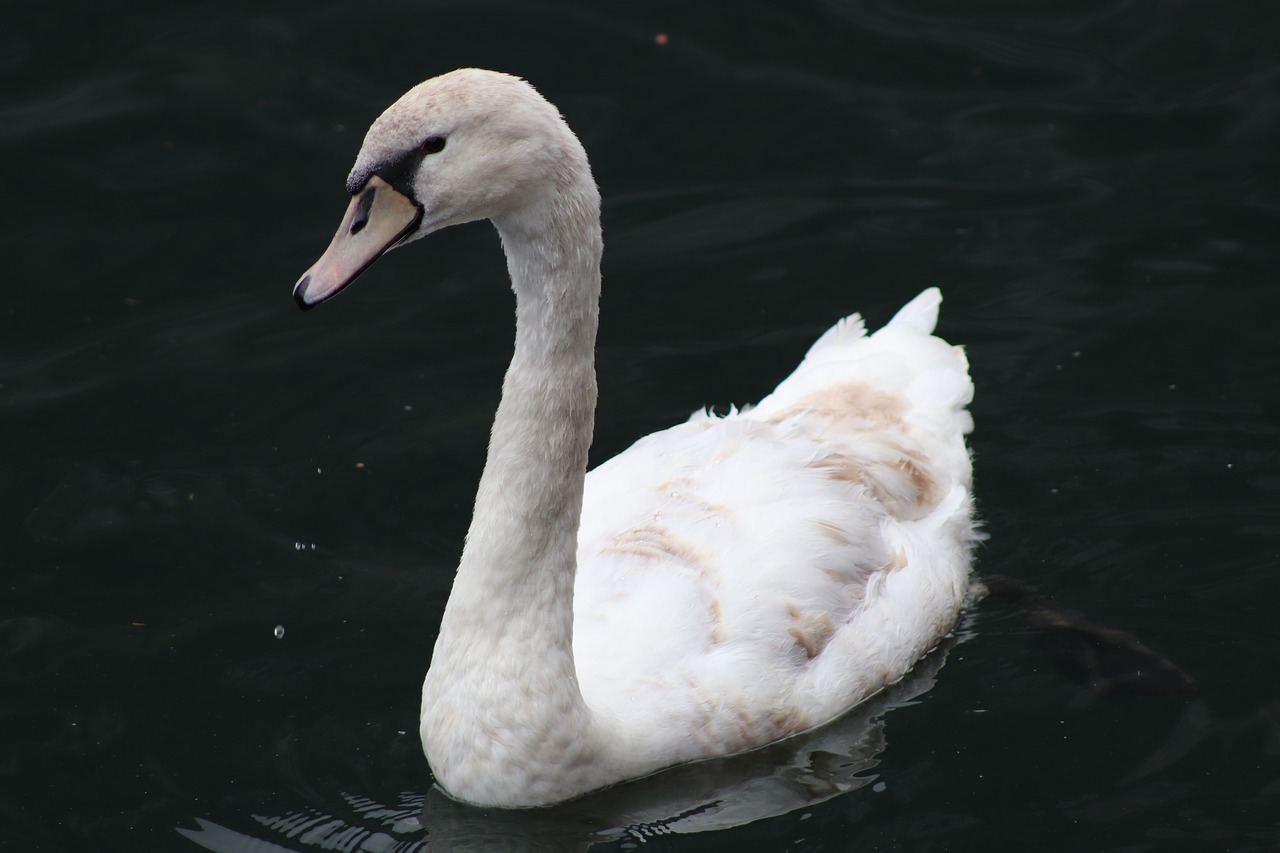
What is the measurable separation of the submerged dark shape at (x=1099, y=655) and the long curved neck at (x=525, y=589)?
2.20m

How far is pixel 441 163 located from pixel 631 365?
12.6 feet

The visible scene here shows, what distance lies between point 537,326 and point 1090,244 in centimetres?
510

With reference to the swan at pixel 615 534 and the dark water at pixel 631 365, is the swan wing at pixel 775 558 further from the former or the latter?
the dark water at pixel 631 365

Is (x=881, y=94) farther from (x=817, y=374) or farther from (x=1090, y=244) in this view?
(x=817, y=374)

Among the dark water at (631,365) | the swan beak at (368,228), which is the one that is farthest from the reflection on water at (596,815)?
the swan beak at (368,228)

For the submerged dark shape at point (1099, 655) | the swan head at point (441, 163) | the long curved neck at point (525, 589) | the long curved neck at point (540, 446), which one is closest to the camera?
the swan head at point (441, 163)

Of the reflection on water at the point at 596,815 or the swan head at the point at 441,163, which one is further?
the reflection on water at the point at 596,815

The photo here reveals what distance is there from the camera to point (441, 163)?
5.02 m

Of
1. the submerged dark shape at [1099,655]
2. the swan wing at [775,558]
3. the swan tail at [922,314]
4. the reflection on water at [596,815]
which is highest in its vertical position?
the swan tail at [922,314]

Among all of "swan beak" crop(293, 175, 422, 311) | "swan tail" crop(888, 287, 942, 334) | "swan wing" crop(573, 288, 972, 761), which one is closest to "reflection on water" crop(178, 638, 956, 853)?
"swan wing" crop(573, 288, 972, 761)

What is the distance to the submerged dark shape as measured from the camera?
6.75m

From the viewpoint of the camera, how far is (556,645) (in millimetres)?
5723

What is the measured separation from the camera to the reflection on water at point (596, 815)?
5.96m

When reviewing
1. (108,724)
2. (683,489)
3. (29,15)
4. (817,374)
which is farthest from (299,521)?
(29,15)
